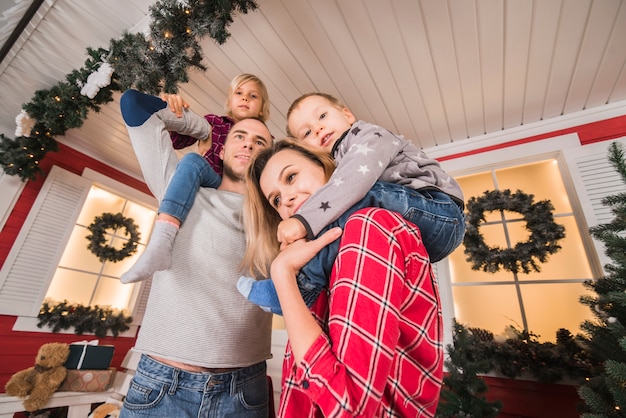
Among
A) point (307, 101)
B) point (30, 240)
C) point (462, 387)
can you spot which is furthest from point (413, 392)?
point (30, 240)

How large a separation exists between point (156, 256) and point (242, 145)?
1.94 ft

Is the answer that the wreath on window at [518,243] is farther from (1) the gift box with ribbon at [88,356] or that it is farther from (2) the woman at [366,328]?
(1) the gift box with ribbon at [88,356]

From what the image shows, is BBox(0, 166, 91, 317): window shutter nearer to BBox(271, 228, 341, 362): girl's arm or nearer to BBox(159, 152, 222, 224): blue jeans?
BBox(159, 152, 222, 224): blue jeans

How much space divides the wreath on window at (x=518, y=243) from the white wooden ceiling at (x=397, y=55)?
885 mm

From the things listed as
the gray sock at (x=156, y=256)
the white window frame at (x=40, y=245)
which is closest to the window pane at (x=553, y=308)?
the gray sock at (x=156, y=256)

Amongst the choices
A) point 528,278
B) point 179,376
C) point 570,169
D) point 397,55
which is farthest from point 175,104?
point 570,169

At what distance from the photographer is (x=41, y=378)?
2455mm

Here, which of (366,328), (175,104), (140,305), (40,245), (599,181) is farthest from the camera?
(140,305)

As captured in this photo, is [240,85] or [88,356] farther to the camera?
[88,356]

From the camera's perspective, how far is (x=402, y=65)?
2395 millimetres

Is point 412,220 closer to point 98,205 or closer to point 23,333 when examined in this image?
point 23,333

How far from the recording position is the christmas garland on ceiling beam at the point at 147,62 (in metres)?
1.62

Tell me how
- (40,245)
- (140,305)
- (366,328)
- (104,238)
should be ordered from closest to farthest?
(366,328) < (40,245) < (104,238) < (140,305)

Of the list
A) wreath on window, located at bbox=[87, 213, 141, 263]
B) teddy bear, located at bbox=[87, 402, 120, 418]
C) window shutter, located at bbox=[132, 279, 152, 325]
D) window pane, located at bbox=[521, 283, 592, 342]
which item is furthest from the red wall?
window pane, located at bbox=[521, 283, 592, 342]
